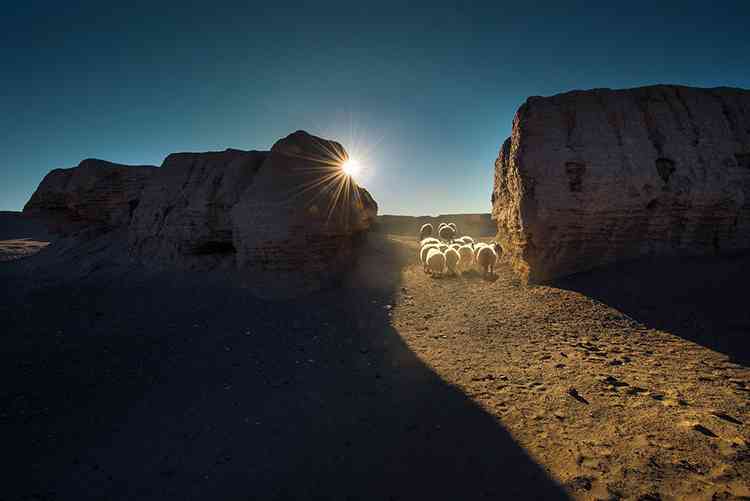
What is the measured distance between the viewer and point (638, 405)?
2.98 metres

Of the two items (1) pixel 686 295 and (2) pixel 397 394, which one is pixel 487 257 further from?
(2) pixel 397 394

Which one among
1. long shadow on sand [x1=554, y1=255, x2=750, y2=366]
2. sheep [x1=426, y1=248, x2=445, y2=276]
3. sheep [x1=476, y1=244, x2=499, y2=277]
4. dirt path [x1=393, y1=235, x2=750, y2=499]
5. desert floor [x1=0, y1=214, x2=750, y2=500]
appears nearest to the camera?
dirt path [x1=393, y1=235, x2=750, y2=499]

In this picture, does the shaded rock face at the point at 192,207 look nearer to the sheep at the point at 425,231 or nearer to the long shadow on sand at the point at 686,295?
the long shadow on sand at the point at 686,295

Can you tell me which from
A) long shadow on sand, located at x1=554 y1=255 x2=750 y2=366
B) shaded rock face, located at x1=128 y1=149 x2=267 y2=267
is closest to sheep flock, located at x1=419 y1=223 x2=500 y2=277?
long shadow on sand, located at x1=554 y1=255 x2=750 y2=366

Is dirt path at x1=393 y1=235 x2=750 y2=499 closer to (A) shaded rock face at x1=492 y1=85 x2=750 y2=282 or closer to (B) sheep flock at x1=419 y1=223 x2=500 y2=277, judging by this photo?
(A) shaded rock face at x1=492 y1=85 x2=750 y2=282

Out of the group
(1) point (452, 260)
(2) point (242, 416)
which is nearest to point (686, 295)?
(1) point (452, 260)

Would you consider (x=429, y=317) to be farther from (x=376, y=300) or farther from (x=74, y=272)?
(x=74, y=272)

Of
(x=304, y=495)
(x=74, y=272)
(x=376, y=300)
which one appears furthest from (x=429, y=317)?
(x=74, y=272)

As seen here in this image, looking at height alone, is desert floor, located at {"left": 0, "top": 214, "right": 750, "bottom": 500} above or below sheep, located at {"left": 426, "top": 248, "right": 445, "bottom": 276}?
below

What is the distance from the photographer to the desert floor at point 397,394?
2.48 metres

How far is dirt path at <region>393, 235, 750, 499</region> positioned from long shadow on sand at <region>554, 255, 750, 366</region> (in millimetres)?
285

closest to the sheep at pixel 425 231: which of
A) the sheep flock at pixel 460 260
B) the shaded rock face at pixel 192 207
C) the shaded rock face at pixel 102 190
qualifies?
the sheep flock at pixel 460 260

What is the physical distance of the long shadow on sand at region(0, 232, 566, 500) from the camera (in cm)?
256

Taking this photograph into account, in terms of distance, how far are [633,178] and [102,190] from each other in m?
16.9
